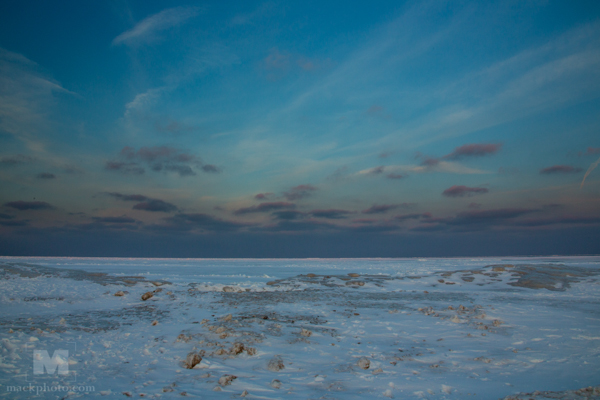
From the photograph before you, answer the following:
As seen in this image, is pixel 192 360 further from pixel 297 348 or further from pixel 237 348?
pixel 297 348

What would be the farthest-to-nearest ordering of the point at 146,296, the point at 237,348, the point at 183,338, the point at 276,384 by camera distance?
the point at 146,296, the point at 183,338, the point at 237,348, the point at 276,384

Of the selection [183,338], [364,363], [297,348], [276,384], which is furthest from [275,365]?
[183,338]

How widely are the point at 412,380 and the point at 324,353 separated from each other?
2.36 metres

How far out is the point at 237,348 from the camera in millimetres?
7793

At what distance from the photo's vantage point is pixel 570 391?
18.4ft

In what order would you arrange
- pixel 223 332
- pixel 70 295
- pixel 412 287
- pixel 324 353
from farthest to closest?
pixel 412 287
pixel 70 295
pixel 223 332
pixel 324 353

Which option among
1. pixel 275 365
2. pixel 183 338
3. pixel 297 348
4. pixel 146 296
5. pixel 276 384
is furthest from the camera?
pixel 146 296

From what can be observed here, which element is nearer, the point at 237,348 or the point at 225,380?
the point at 225,380

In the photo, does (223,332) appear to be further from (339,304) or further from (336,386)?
(339,304)

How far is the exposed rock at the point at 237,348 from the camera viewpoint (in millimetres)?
7746

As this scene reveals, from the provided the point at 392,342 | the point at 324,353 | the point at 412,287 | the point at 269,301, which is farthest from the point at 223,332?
the point at 412,287

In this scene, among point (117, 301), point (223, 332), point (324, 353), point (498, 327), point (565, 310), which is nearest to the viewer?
point (324, 353)

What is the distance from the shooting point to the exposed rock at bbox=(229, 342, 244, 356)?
25.4ft

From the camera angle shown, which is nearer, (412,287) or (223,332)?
(223,332)
